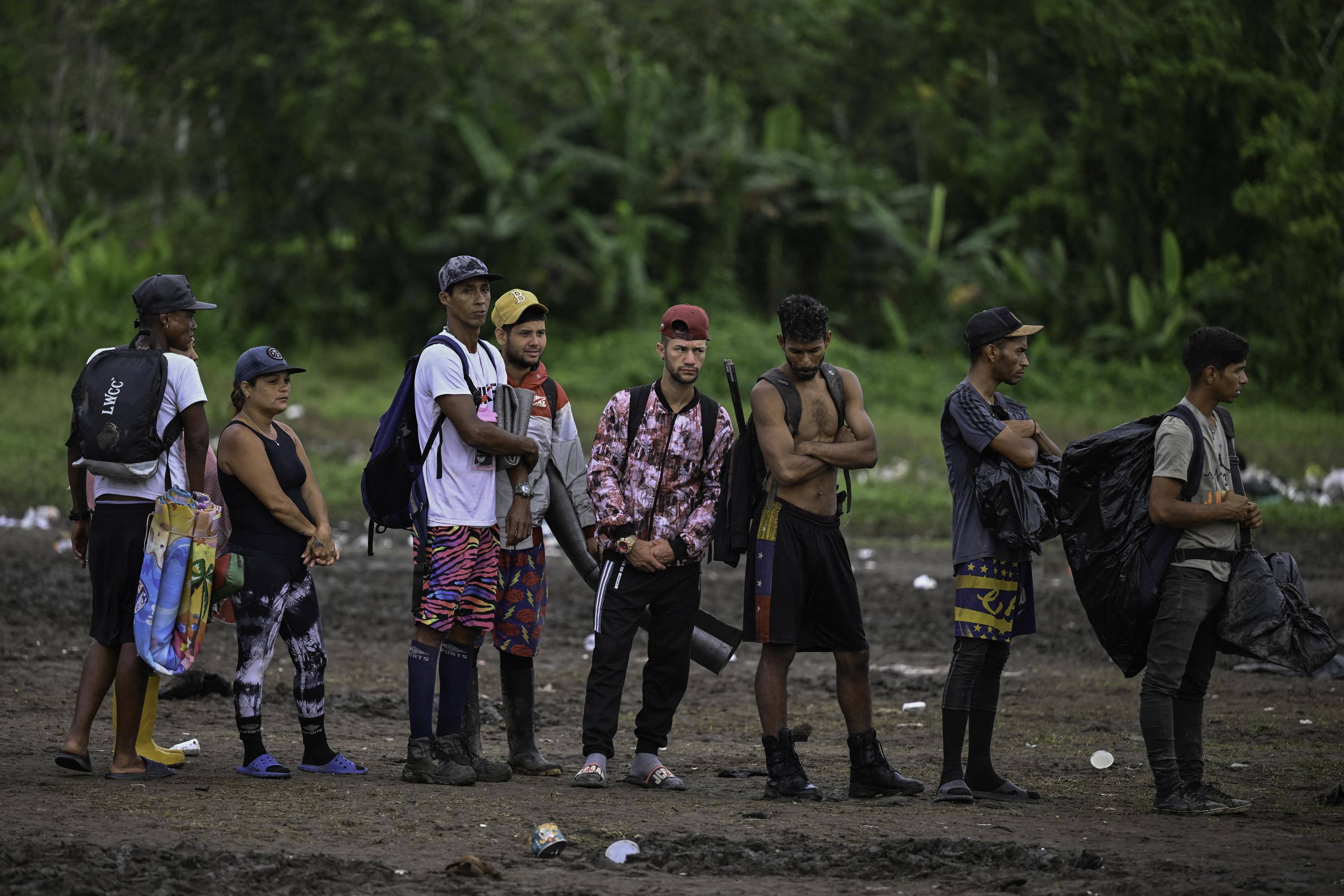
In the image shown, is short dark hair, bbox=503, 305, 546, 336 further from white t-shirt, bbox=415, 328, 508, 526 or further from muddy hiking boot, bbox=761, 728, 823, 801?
muddy hiking boot, bbox=761, 728, 823, 801

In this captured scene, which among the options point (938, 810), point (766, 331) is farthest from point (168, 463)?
point (766, 331)

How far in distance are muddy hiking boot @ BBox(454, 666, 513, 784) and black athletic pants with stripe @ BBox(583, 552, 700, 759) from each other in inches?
15.4

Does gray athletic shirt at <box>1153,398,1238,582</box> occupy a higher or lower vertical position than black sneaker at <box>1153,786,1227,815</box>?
higher

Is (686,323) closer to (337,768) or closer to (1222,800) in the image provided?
(337,768)

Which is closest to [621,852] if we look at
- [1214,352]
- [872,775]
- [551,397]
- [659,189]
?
[872,775]

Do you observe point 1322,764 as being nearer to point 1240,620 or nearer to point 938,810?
point 1240,620

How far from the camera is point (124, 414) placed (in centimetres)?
621

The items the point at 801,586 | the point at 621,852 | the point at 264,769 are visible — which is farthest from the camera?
the point at 264,769

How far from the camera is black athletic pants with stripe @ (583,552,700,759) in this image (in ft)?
21.3

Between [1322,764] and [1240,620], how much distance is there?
1470mm

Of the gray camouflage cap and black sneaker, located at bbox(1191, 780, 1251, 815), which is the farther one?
the gray camouflage cap

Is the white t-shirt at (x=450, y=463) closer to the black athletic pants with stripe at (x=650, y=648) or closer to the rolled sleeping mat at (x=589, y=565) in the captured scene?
the rolled sleeping mat at (x=589, y=565)

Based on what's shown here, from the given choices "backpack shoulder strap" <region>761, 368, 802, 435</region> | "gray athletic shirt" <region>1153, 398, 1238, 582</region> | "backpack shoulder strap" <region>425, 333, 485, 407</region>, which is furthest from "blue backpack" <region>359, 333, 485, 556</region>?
"gray athletic shirt" <region>1153, 398, 1238, 582</region>

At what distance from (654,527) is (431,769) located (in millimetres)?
1357
